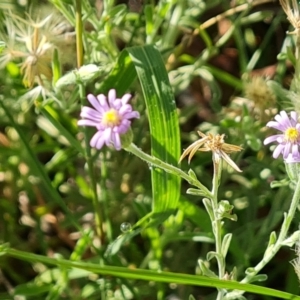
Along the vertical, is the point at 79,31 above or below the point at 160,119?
above

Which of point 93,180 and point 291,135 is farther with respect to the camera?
point 93,180

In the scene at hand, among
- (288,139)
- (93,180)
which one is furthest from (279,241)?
(93,180)

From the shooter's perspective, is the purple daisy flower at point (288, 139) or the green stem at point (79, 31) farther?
the green stem at point (79, 31)

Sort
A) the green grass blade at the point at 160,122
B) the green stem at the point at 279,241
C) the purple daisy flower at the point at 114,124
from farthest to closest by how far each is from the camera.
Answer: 1. the green grass blade at the point at 160,122
2. the green stem at the point at 279,241
3. the purple daisy flower at the point at 114,124

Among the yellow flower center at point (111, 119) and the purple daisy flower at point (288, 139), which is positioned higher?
the yellow flower center at point (111, 119)

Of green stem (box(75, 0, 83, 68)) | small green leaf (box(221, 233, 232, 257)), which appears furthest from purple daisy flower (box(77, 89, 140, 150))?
green stem (box(75, 0, 83, 68))

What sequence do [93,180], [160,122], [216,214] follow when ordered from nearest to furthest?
[216,214]
[160,122]
[93,180]

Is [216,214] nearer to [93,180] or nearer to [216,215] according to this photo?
[216,215]

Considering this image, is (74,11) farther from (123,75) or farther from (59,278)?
(59,278)

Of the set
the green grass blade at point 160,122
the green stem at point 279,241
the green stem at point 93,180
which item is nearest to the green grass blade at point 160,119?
the green grass blade at point 160,122

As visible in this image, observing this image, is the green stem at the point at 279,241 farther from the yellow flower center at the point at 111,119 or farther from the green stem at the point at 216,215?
the yellow flower center at the point at 111,119
